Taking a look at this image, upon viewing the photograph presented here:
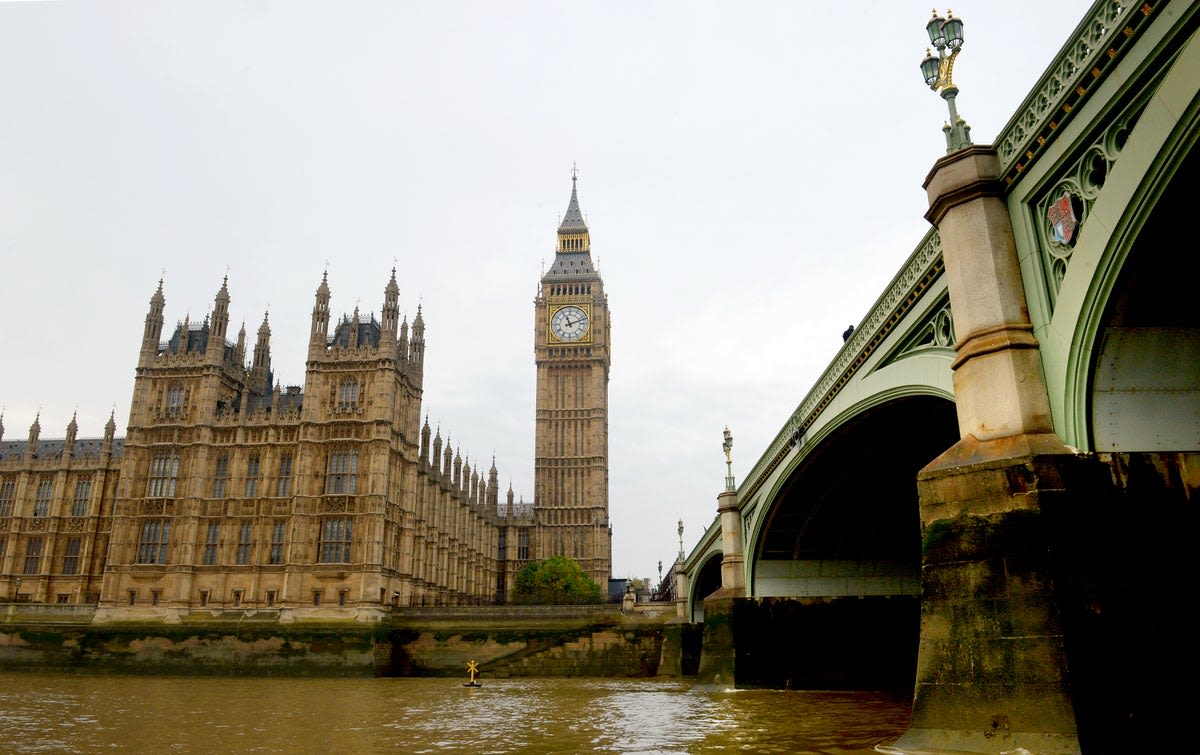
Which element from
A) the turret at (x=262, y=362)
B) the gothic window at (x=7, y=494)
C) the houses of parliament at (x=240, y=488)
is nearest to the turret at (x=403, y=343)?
the houses of parliament at (x=240, y=488)

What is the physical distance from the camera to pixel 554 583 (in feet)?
271

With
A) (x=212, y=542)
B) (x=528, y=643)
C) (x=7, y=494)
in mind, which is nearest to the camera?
(x=528, y=643)

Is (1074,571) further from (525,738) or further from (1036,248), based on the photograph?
(525,738)

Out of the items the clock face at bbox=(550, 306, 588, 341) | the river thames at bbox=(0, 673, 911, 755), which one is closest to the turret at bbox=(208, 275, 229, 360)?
the river thames at bbox=(0, 673, 911, 755)

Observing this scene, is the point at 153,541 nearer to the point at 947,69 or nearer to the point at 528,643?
the point at 528,643

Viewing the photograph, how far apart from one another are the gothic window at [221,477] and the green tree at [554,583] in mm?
31859

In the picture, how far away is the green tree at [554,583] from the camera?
8156 cm

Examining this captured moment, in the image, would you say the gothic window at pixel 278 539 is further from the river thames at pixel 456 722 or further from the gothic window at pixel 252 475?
the river thames at pixel 456 722

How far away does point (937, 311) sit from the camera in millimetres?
13820

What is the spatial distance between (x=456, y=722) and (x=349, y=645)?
3295 cm

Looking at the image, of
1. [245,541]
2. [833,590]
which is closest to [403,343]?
[245,541]

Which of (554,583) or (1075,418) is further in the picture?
(554,583)

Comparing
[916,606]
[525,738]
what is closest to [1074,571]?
[525,738]

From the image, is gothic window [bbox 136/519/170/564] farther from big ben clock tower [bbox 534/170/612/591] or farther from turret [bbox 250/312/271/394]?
big ben clock tower [bbox 534/170/612/591]
